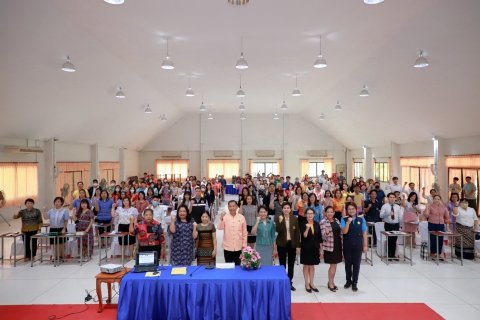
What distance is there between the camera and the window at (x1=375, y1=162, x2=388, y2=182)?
19.9m

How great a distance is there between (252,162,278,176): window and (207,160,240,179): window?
1190mm

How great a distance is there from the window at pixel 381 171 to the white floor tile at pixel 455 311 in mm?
15458

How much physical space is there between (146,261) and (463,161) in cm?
1273

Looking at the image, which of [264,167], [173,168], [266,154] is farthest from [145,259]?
[173,168]

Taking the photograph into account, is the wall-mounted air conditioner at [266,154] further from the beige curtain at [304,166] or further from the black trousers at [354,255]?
the black trousers at [354,255]

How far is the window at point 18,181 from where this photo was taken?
39.7 feet

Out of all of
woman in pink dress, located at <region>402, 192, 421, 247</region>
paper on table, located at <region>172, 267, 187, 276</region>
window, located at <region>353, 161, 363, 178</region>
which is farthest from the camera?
window, located at <region>353, 161, 363, 178</region>

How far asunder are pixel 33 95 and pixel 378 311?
34.1ft

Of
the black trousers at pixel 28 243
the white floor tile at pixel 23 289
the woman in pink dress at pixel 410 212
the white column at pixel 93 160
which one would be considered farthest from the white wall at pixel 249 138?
the white floor tile at pixel 23 289

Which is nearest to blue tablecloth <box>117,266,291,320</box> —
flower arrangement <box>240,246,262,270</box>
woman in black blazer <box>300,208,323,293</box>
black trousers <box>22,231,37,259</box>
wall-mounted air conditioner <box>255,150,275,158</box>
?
flower arrangement <box>240,246,262,270</box>

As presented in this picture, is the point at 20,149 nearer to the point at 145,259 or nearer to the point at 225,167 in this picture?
the point at 145,259

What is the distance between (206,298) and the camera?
4.32 metres

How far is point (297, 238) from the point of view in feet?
18.6

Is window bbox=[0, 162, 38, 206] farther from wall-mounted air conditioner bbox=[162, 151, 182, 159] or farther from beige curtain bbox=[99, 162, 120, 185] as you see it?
wall-mounted air conditioner bbox=[162, 151, 182, 159]
